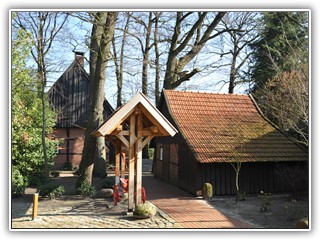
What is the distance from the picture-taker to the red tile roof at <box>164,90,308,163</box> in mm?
13094

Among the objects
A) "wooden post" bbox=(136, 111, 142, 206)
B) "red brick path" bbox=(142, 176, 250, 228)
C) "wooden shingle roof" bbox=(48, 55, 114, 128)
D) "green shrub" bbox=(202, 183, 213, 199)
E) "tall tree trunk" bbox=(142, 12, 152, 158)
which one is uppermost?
"tall tree trunk" bbox=(142, 12, 152, 158)

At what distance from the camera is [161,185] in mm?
15875

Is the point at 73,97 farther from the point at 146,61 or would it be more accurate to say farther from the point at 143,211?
the point at 143,211

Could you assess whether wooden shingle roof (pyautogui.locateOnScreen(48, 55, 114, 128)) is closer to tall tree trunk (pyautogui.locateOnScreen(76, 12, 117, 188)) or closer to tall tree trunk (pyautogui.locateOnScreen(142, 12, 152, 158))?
tall tree trunk (pyautogui.locateOnScreen(142, 12, 152, 158))

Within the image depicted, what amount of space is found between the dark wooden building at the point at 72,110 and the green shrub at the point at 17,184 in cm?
1001

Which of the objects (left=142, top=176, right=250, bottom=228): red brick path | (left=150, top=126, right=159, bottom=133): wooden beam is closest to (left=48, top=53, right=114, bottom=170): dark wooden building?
(left=142, top=176, right=250, bottom=228): red brick path

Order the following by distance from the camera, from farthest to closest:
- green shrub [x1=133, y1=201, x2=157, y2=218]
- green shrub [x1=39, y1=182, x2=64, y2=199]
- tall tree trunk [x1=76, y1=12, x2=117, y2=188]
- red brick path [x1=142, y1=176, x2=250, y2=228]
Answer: tall tree trunk [x1=76, y1=12, x2=117, y2=188] → green shrub [x1=39, y1=182, x2=64, y2=199] → green shrub [x1=133, y1=201, x2=157, y2=218] → red brick path [x1=142, y1=176, x2=250, y2=228]

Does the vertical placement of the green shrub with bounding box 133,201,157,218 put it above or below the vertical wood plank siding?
below

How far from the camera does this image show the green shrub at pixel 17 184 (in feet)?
40.7

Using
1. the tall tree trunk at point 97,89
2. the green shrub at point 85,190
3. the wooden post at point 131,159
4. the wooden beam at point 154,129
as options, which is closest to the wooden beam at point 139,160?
the wooden post at point 131,159

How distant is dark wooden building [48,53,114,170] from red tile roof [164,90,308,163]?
9.98 meters

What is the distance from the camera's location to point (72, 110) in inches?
944

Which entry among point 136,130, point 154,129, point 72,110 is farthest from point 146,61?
point 72,110

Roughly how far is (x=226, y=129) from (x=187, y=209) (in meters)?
5.17
